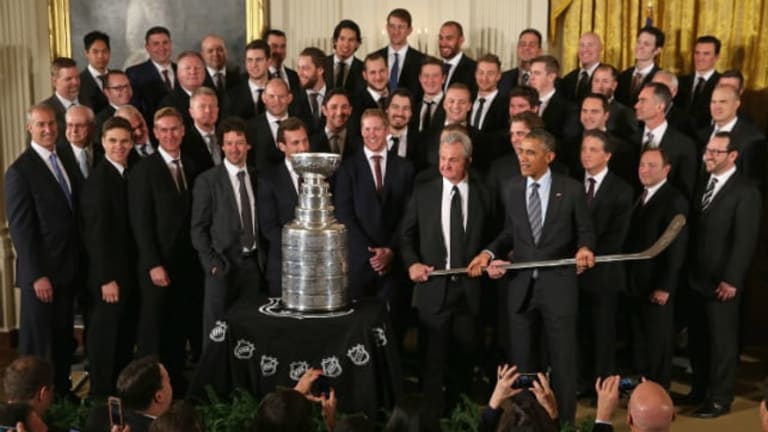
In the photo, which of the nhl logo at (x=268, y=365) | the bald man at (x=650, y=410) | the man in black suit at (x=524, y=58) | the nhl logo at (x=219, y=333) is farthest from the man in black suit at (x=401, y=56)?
the bald man at (x=650, y=410)

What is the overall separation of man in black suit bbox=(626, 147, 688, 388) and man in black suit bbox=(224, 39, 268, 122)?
2673 mm

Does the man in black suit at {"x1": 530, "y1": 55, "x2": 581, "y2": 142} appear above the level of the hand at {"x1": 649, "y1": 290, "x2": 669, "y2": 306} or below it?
above

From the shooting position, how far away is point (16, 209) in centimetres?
573

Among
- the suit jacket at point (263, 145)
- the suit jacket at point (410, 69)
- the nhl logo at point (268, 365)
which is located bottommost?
the nhl logo at point (268, 365)

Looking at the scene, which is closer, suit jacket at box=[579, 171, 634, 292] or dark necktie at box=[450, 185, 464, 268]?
dark necktie at box=[450, 185, 464, 268]

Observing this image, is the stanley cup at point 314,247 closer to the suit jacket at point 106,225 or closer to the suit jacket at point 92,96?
the suit jacket at point 106,225

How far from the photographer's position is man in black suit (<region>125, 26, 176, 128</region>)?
7.41m

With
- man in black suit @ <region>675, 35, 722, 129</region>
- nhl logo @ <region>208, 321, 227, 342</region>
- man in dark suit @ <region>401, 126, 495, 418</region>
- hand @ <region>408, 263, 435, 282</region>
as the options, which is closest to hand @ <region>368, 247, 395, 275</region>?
man in dark suit @ <region>401, 126, 495, 418</region>

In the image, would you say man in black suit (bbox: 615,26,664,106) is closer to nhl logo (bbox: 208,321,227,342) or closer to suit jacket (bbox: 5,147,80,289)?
nhl logo (bbox: 208,321,227,342)

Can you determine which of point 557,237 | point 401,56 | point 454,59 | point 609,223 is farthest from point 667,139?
point 401,56

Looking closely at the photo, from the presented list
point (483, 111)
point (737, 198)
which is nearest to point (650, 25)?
point (483, 111)

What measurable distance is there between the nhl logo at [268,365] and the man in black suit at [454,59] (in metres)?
3.39

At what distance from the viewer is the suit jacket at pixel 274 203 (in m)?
5.82

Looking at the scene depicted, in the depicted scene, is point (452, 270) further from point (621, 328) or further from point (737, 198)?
point (621, 328)
